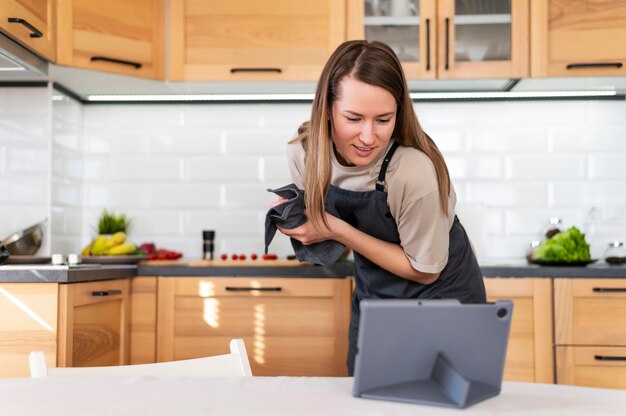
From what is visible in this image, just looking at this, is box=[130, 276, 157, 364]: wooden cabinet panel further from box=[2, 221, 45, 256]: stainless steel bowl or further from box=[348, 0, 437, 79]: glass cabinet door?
box=[348, 0, 437, 79]: glass cabinet door

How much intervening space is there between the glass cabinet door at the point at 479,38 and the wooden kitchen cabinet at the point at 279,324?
1018mm

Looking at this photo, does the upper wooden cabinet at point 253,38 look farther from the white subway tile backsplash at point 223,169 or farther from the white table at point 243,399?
the white table at point 243,399

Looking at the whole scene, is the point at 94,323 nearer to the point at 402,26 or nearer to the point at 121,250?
the point at 121,250

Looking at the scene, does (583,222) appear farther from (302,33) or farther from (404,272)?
(404,272)

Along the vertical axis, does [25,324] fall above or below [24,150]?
below

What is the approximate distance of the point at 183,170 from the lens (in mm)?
3516

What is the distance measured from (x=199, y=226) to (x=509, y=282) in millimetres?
1370

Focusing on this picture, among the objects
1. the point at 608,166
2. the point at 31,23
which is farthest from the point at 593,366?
the point at 31,23

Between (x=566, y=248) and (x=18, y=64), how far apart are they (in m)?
2.14

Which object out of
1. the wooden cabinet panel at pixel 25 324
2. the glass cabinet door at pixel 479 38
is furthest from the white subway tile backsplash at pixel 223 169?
the wooden cabinet panel at pixel 25 324

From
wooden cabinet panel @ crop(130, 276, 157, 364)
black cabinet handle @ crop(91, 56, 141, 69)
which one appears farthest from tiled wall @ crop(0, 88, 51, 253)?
wooden cabinet panel @ crop(130, 276, 157, 364)

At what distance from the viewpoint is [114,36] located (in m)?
3.12

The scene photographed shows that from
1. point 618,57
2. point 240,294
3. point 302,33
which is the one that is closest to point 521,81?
point 618,57

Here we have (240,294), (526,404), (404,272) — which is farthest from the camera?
(240,294)
